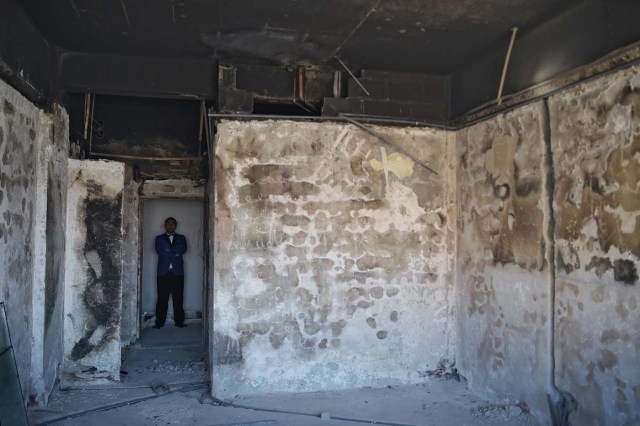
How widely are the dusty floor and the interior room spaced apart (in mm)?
24

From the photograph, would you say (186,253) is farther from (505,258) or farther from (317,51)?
(505,258)

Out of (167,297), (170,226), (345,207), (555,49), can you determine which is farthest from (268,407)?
(170,226)

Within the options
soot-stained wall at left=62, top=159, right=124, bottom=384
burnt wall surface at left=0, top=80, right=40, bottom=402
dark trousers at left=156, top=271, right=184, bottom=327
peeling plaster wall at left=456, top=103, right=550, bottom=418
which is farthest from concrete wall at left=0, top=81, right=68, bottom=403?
peeling plaster wall at left=456, top=103, right=550, bottom=418

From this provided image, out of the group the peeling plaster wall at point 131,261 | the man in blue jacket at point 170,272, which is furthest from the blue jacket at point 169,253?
the peeling plaster wall at point 131,261

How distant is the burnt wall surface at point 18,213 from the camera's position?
10.1 ft

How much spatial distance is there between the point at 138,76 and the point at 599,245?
3365mm

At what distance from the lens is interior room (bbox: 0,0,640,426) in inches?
123

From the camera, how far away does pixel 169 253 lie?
736cm

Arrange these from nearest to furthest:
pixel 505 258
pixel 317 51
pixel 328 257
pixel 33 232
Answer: pixel 33 232 → pixel 505 258 → pixel 317 51 → pixel 328 257

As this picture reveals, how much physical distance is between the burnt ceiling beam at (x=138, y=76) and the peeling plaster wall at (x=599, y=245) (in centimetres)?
255

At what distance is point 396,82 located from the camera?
4453 mm

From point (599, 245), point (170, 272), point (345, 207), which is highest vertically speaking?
point (345, 207)

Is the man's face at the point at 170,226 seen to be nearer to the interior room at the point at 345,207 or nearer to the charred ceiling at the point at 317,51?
the interior room at the point at 345,207

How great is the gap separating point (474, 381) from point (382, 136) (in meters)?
2.06
